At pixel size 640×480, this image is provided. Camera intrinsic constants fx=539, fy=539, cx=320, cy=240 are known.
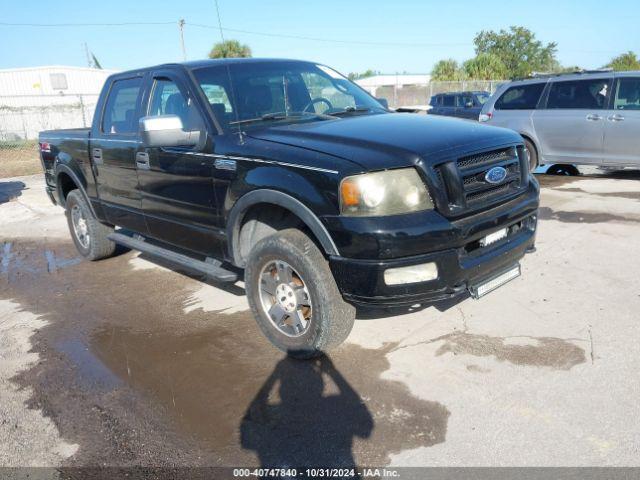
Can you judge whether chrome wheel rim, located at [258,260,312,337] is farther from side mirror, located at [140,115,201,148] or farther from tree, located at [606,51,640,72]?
tree, located at [606,51,640,72]

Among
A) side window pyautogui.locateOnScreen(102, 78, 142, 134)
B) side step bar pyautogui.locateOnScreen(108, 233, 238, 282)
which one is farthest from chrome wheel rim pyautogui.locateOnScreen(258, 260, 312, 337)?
side window pyautogui.locateOnScreen(102, 78, 142, 134)

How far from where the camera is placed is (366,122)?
13.1 ft

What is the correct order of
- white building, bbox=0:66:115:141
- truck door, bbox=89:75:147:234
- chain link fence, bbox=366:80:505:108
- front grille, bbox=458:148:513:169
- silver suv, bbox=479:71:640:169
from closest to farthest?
front grille, bbox=458:148:513:169, truck door, bbox=89:75:147:234, silver suv, bbox=479:71:640:169, white building, bbox=0:66:115:141, chain link fence, bbox=366:80:505:108

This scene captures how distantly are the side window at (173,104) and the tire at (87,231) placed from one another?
6.36ft

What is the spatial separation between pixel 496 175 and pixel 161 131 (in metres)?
2.34

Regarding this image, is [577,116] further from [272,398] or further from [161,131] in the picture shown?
[272,398]

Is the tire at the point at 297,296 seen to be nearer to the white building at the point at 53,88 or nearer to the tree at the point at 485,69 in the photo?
the white building at the point at 53,88

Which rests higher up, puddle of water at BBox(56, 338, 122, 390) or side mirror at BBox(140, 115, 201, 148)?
side mirror at BBox(140, 115, 201, 148)

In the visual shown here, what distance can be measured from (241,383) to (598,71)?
801 centimetres

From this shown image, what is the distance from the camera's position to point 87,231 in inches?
248

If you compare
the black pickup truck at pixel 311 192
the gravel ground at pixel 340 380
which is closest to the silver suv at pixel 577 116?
the gravel ground at pixel 340 380

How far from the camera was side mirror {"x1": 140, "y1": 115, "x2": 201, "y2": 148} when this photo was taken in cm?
381

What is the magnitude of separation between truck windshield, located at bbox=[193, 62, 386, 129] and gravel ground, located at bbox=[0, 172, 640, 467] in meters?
1.66

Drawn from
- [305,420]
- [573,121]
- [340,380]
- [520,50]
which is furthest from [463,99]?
[520,50]
